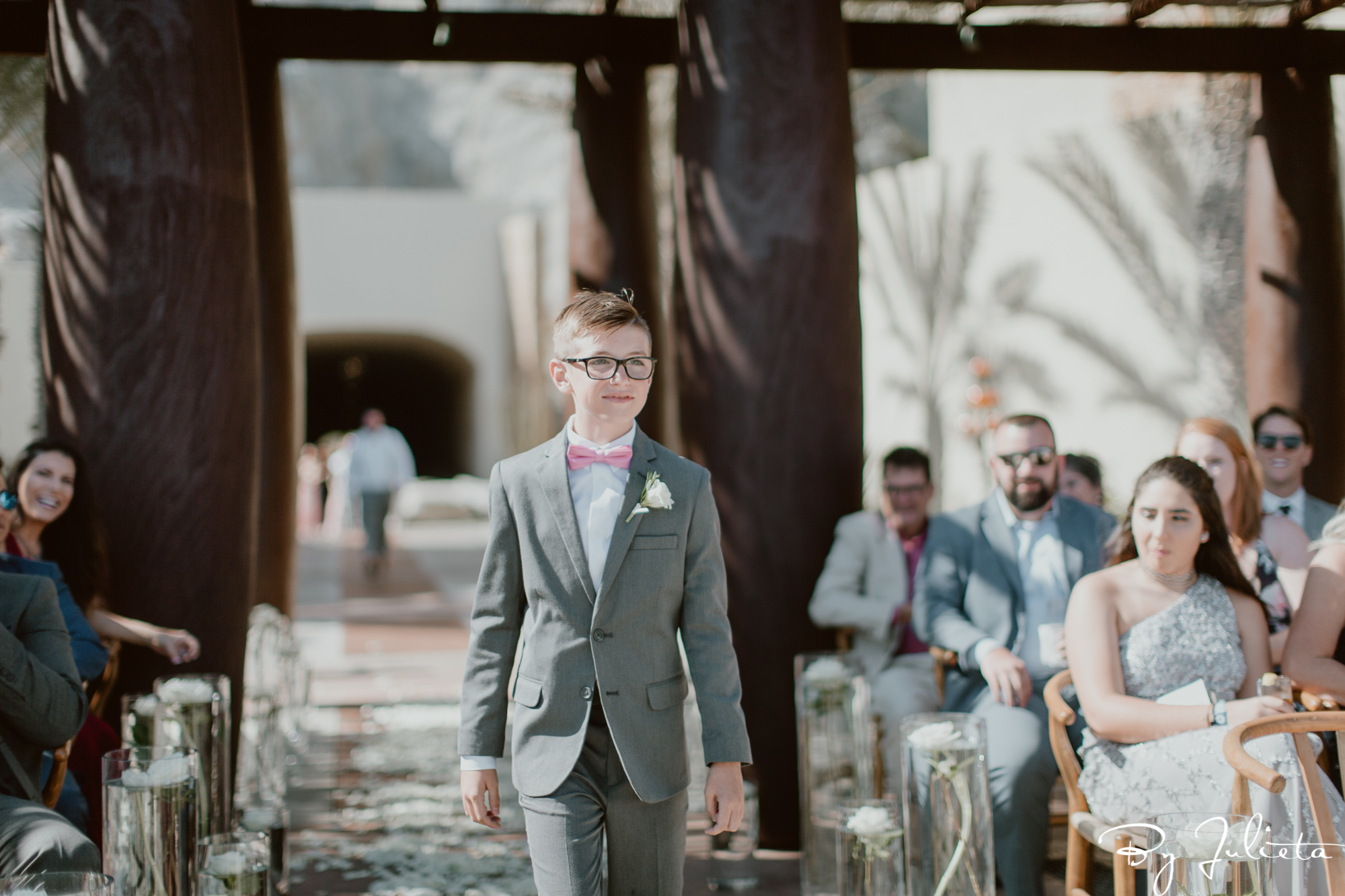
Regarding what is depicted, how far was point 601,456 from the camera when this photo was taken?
2531 mm

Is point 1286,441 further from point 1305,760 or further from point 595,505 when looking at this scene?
point 595,505

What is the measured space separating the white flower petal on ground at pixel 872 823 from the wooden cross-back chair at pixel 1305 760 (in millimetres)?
856

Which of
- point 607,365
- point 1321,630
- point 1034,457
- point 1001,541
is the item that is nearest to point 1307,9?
point 1034,457

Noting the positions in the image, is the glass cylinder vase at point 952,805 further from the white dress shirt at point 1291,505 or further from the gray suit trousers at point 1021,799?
the white dress shirt at point 1291,505

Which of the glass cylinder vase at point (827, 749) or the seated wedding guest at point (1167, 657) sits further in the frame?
the glass cylinder vase at point (827, 749)

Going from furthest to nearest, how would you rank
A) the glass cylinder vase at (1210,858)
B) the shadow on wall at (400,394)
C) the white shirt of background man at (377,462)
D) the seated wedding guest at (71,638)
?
the shadow on wall at (400,394), the white shirt of background man at (377,462), the seated wedding guest at (71,638), the glass cylinder vase at (1210,858)

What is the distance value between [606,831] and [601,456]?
79 centimetres

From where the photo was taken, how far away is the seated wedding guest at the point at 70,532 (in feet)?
13.0

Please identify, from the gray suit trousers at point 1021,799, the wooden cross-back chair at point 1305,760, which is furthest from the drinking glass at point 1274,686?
the gray suit trousers at point 1021,799

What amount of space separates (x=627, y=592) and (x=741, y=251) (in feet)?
8.06

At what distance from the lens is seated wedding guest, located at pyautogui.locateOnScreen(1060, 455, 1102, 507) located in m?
5.49

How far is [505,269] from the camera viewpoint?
24.8m

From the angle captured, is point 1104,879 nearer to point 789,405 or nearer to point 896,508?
point 896,508

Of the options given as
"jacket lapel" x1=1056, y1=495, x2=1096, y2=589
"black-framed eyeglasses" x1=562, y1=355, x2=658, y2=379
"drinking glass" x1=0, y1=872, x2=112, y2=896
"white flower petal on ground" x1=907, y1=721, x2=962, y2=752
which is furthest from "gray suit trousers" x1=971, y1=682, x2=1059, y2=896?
"drinking glass" x1=0, y1=872, x2=112, y2=896
